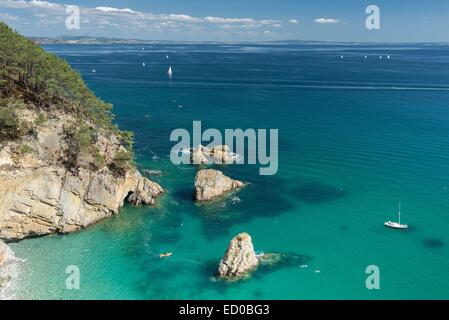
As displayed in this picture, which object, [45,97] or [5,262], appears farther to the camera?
[45,97]

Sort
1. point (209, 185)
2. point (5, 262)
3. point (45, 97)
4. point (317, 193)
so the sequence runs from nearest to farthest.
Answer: point (5, 262) < point (45, 97) < point (209, 185) < point (317, 193)

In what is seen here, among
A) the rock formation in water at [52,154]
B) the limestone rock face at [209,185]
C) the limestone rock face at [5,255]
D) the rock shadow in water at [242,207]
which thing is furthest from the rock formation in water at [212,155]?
the limestone rock face at [5,255]

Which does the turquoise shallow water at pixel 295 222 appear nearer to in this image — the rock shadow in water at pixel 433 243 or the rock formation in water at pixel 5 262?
the rock shadow in water at pixel 433 243

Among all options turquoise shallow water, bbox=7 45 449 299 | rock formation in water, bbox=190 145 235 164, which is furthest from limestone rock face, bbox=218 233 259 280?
rock formation in water, bbox=190 145 235 164

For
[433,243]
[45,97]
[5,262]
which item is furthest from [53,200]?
[433,243]

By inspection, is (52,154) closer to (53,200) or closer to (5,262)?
(53,200)
